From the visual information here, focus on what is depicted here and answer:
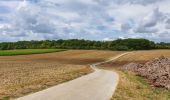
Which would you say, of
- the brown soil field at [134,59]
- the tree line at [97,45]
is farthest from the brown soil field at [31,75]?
the tree line at [97,45]

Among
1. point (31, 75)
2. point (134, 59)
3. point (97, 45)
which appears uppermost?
point (97, 45)

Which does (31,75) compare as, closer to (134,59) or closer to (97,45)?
(134,59)

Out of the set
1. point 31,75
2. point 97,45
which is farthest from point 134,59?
point 97,45

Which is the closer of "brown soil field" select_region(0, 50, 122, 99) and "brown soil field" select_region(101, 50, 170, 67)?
"brown soil field" select_region(0, 50, 122, 99)

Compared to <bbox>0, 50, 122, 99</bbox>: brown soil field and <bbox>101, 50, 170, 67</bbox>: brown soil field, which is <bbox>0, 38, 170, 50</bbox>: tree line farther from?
<bbox>0, 50, 122, 99</bbox>: brown soil field

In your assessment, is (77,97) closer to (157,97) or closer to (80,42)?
(157,97)

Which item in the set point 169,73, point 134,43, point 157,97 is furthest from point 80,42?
point 157,97

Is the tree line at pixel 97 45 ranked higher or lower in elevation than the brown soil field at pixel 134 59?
higher

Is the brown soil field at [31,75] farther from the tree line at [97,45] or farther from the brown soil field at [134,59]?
the tree line at [97,45]

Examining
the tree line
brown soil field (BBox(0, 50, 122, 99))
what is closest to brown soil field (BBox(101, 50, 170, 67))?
brown soil field (BBox(0, 50, 122, 99))

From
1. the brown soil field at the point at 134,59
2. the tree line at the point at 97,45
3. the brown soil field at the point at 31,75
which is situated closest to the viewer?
the brown soil field at the point at 31,75

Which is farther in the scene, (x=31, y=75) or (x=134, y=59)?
(x=134, y=59)

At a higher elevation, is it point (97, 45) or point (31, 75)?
point (97, 45)

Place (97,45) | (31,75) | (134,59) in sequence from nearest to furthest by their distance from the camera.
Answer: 1. (31,75)
2. (134,59)
3. (97,45)
